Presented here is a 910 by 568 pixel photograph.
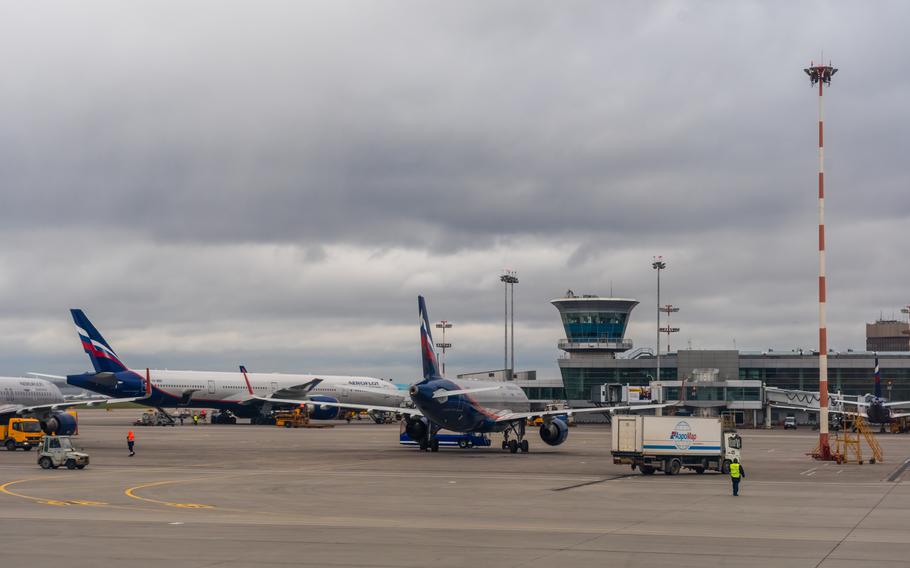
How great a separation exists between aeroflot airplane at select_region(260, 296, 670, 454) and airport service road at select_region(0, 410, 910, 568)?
17.9 ft

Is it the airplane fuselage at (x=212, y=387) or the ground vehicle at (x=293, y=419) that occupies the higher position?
the airplane fuselage at (x=212, y=387)

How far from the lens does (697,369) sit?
142125mm

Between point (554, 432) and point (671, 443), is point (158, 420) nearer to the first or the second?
point (554, 432)

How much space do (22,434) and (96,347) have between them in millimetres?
39812

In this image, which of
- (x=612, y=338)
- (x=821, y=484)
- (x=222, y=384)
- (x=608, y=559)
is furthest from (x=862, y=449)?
(x=612, y=338)

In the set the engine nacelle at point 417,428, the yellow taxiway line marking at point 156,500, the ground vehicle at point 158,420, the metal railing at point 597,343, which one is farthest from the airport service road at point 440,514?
the metal railing at point 597,343

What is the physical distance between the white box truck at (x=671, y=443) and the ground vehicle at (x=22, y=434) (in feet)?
125

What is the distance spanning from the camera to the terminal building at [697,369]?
133 meters

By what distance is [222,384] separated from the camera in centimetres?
11756

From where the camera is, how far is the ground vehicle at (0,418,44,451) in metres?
65.4

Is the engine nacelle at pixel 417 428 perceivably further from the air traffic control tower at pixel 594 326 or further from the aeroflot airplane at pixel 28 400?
the air traffic control tower at pixel 594 326

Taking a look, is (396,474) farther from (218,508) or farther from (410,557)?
(410,557)

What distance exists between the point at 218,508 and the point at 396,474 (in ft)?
52.8

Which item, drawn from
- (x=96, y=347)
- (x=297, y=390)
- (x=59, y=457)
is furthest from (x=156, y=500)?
(x=297, y=390)
